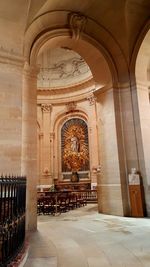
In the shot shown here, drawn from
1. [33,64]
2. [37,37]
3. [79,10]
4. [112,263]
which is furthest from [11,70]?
[112,263]

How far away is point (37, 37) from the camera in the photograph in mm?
8023

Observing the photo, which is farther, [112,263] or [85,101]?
[85,101]

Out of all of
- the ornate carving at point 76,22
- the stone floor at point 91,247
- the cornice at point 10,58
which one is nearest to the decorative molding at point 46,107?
the ornate carving at point 76,22

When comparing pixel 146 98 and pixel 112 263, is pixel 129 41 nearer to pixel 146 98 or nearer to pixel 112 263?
pixel 146 98

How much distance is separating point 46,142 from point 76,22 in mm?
12002

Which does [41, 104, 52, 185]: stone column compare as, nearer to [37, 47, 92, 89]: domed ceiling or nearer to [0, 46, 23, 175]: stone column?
[37, 47, 92, 89]: domed ceiling

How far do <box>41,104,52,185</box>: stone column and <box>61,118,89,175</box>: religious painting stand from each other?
4.57 ft

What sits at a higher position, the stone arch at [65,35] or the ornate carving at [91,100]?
the ornate carving at [91,100]

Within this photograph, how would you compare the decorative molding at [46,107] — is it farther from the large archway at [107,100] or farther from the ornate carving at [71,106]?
the large archway at [107,100]

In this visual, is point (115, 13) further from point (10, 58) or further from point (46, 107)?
point (46, 107)

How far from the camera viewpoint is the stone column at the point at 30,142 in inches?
253

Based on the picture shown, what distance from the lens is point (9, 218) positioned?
331cm

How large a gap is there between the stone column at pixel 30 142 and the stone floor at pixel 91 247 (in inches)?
30.2

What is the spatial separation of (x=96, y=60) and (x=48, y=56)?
442 inches
